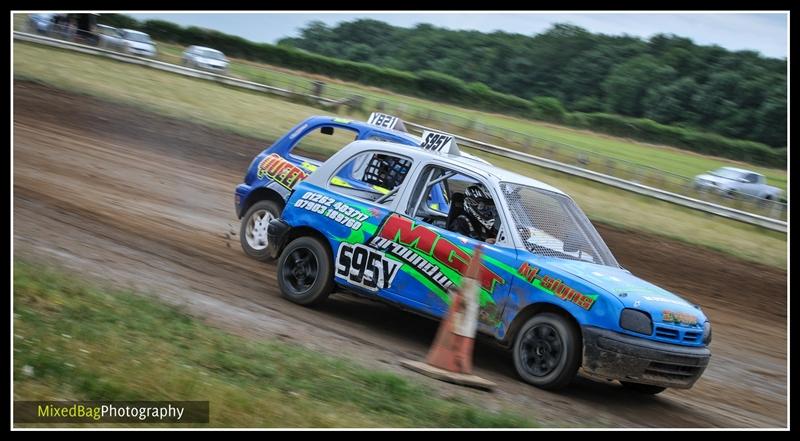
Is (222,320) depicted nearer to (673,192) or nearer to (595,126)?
(673,192)

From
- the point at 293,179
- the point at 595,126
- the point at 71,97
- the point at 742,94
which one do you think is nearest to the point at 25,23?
the point at 71,97

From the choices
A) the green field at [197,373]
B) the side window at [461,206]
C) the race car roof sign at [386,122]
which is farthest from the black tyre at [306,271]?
the race car roof sign at [386,122]

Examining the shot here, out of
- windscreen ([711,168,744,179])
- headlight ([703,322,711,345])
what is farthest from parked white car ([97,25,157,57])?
headlight ([703,322,711,345])

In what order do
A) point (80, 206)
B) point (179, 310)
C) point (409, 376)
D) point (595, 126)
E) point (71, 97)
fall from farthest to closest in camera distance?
1. point (595, 126)
2. point (71, 97)
3. point (80, 206)
4. point (179, 310)
5. point (409, 376)

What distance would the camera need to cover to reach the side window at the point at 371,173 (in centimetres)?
982

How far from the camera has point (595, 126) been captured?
3503cm

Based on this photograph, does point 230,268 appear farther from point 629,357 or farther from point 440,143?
point 629,357

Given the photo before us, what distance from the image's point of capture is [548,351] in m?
7.89

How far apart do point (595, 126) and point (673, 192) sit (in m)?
10.7

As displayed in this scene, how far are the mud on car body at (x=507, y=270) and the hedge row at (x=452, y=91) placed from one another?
84.9 feet

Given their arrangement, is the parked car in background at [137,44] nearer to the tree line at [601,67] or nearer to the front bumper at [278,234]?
the tree line at [601,67]

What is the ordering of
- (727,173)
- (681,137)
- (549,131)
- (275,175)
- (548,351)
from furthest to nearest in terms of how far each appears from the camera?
(681,137) < (549,131) < (727,173) < (275,175) < (548,351)

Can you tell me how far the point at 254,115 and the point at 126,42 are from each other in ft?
28.5

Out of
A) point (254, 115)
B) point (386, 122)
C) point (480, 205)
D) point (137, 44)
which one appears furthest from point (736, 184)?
point (137, 44)
